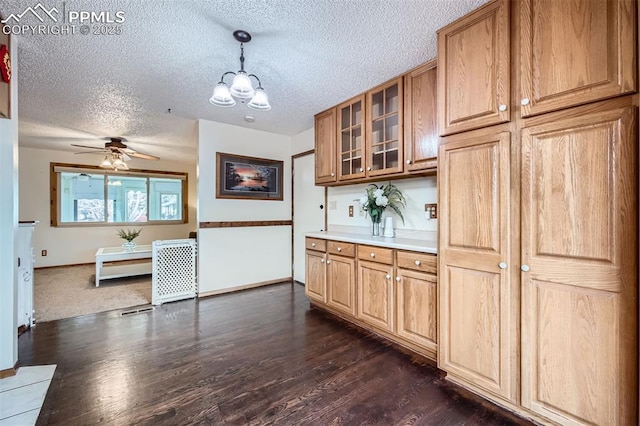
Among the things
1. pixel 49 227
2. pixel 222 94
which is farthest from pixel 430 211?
pixel 49 227

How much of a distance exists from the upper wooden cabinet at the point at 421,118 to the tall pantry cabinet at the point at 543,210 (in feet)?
1.24

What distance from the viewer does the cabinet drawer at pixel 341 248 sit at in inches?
107

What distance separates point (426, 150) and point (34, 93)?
3.92 m

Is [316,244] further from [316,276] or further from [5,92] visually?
[5,92]

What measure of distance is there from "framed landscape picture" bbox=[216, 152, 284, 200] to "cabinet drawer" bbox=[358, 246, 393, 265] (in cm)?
217

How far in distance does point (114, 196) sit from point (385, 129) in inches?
251

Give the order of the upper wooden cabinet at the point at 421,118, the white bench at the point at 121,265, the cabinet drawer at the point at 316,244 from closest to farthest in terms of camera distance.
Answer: the upper wooden cabinet at the point at 421,118 < the cabinet drawer at the point at 316,244 < the white bench at the point at 121,265

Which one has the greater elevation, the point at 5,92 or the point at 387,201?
the point at 5,92

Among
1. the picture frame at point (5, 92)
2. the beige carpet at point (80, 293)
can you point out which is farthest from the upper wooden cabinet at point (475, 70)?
the beige carpet at point (80, 293)

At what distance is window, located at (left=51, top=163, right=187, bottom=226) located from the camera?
227 inches

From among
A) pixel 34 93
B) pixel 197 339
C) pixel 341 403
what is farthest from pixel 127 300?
pixel 341 403

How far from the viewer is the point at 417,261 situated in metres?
2.13

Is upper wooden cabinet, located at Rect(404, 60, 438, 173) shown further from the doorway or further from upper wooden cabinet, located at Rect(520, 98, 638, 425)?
the doorway

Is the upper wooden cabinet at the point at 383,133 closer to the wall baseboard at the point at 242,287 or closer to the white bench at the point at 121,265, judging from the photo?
the wall baseboard at the point at 242,287
